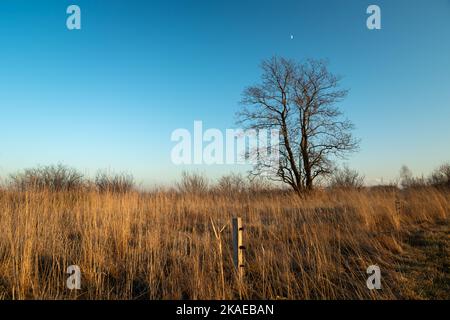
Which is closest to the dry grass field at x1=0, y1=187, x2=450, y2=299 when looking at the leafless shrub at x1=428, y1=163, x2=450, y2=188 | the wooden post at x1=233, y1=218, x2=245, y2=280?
the wooden post at x1=233, y1=218, x2=245, y2=280

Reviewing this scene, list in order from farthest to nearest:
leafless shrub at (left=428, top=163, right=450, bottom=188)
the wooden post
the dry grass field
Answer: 1. leafless shrub at (left=428, top=163, right=450, bottom=188)
2. the dry grass field
3. the wooden post

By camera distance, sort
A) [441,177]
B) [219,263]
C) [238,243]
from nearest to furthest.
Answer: [238,243] → [219,263] → [441,177]

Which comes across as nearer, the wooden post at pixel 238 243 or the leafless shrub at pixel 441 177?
the wooden post at pixel 238 243

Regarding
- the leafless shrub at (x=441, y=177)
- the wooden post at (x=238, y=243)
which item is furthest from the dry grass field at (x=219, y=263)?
the leafless shrub at (x=441, y=177)

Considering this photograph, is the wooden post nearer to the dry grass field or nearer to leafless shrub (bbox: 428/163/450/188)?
the dry grass field

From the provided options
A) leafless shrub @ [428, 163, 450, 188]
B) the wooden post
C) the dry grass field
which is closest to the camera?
the wooden post

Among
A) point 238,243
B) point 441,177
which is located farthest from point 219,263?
point 441,177

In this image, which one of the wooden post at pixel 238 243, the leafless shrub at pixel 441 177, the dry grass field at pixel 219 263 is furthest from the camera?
Answer: the leafless shrub at pixel 441 177

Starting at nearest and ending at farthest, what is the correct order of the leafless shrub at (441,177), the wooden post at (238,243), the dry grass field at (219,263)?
1. the wooden post at (238,243)
2. the dry grass field at (219,263)
3. the leafless shrub at (441,177)

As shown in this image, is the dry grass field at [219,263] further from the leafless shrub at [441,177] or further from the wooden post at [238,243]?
the leafless shrub at [441,177]

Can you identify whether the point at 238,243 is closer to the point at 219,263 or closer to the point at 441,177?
the point at 219,263
